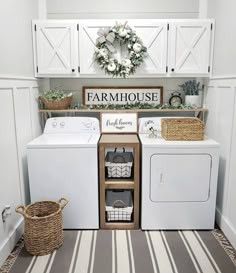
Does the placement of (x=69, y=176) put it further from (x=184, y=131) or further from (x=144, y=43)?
(x=144, y=43)

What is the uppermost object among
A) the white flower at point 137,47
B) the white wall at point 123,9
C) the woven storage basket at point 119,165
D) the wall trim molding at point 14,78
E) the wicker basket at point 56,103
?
the white wall at point 123,9

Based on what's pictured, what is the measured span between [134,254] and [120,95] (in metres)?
1.70

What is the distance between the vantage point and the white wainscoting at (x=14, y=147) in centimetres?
199

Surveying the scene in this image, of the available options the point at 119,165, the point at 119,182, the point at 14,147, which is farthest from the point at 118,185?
the point at 14,147

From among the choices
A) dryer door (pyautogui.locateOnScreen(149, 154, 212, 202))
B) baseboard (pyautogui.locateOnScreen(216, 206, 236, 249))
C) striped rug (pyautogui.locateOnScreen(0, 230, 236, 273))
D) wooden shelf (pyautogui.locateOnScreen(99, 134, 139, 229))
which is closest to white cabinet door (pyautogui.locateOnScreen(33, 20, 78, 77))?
wooden shelf (pyautogui.locateOnScreen(99, 134, 139, 229))

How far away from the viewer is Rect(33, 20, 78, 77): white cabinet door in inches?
101

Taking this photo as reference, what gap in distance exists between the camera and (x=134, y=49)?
2.53 m

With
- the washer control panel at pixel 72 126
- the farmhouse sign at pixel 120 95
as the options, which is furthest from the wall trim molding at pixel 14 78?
the farmhouse sign at pixel 120 95

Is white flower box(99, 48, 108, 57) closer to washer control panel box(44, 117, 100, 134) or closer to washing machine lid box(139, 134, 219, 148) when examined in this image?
washer control panel box(44, 117, 100, 134)

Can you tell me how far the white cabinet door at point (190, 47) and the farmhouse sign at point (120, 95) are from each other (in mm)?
400

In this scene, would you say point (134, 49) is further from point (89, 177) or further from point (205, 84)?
point (89, 177)

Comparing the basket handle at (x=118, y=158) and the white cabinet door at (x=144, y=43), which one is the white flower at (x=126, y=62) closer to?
the white cabinet door at (x=144, y=43)

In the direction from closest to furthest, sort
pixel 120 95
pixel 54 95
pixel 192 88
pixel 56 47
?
pixel 56 47 < pixel 54 95 < pixel 192 88 < pixel 120 95

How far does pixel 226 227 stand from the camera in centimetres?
228
